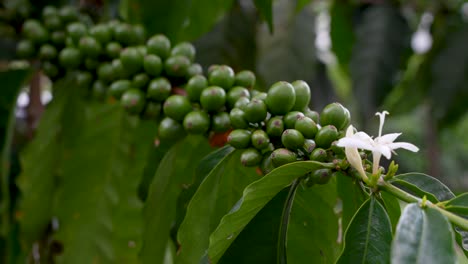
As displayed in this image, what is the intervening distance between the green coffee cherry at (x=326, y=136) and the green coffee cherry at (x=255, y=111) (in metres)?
0.10

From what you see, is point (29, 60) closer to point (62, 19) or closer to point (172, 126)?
point (62, 19)

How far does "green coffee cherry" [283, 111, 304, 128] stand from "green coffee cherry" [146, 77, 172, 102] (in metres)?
0.28

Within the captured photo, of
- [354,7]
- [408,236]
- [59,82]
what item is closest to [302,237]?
[408,236]

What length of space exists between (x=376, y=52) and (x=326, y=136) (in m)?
1.13

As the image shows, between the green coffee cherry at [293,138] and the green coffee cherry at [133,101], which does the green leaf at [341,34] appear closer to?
the green coffee cherry at [133,101]

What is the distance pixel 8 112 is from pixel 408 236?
100 cm

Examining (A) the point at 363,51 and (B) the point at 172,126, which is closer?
(B) the point at 172,126

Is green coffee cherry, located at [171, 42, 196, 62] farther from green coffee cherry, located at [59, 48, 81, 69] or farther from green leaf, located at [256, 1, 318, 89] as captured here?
green leaf, located at [256, 1, 318, 89]

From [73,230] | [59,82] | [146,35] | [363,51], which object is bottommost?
[73,230]

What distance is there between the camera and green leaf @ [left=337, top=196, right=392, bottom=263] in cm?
61

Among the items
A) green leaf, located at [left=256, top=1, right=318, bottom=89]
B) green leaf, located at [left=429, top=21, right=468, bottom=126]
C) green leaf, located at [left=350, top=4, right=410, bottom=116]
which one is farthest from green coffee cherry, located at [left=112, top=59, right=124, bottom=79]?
green leaf, located at [left=429, top=21, right=468, bottom=126]

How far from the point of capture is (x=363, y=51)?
70.1 inches

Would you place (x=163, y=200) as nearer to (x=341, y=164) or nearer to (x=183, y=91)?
(x=183, y=91)

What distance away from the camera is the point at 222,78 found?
891 mm
